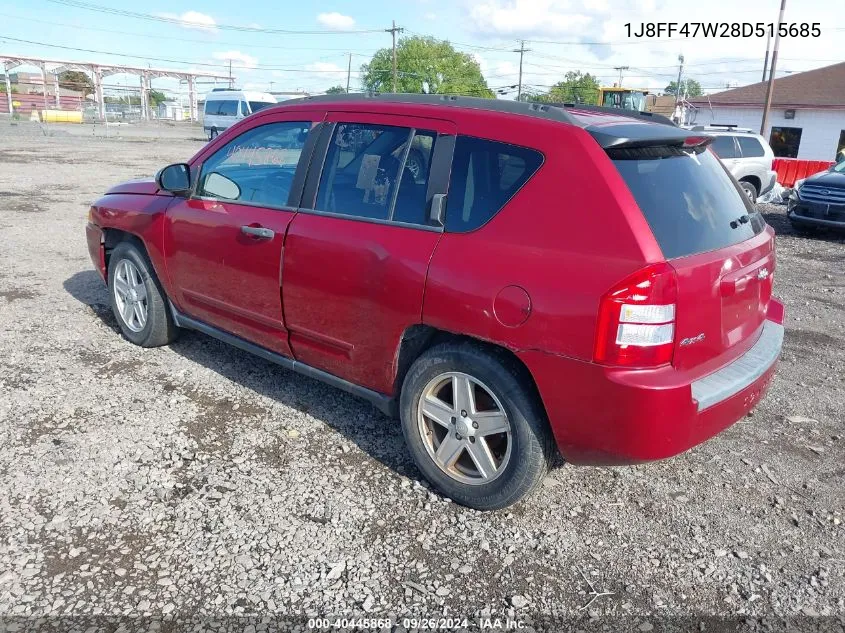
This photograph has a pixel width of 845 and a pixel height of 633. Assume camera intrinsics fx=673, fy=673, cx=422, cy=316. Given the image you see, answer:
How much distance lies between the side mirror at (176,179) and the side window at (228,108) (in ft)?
95.2

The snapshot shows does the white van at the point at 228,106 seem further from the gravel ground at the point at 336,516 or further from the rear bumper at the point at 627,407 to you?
the rear bumper at the point at 627,407

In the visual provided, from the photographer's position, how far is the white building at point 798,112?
35.7 metres

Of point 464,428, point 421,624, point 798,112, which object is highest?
point 798,112

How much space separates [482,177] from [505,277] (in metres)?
0.53

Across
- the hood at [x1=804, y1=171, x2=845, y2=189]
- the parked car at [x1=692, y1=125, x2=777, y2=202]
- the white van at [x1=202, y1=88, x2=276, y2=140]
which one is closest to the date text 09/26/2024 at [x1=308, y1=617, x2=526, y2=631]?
the hood at [x1=804, y1=171, x2=845, y2=189]

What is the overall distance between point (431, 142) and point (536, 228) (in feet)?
2.53

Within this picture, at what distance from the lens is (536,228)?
2834 mm

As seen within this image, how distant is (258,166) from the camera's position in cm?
415

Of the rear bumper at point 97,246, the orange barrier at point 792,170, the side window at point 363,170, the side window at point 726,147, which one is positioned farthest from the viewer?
the orange barrier at point 792,170

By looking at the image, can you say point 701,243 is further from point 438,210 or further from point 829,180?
point 829,180

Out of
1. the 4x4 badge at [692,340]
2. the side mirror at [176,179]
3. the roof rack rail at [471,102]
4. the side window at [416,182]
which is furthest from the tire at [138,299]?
the 4x4 badge at [692,340]

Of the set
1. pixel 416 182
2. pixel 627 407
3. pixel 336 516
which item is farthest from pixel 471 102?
pixel 336 516

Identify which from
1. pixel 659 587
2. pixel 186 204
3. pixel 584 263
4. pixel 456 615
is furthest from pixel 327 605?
pixel 186 204

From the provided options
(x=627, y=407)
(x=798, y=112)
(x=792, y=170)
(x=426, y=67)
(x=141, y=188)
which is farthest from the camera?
(x=426, y=67)
